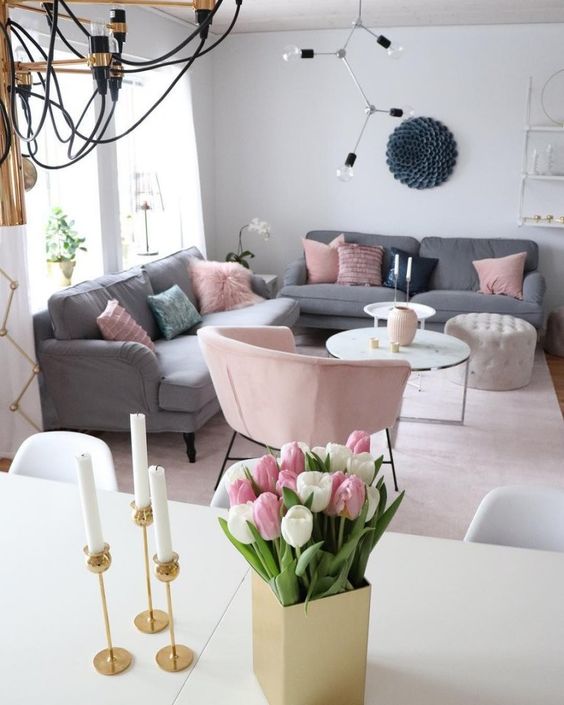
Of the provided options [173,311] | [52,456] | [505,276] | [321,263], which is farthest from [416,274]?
[52,456]

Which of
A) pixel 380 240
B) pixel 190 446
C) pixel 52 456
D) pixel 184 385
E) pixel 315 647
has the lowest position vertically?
pixel 190 446

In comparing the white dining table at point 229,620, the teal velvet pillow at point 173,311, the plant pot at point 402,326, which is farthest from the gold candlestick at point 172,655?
the teal velvet pillow at point 173,311

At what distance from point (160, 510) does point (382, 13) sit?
5.25 m

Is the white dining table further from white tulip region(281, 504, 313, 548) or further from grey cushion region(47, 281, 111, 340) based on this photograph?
grey cushion region(47, 281, 111, 340)

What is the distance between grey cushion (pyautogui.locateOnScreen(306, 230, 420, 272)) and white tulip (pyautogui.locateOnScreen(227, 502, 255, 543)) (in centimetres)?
534

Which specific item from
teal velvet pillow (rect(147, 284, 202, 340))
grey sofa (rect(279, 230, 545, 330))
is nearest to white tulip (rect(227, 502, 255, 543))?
teal velvet pillow (rect(147, 284, 202, 340))

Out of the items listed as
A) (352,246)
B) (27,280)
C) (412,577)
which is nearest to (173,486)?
(27,280)

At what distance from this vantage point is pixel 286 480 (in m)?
1.09

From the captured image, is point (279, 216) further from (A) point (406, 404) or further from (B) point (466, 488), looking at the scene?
(B) point (466, 488)

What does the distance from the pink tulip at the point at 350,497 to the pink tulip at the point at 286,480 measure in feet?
0.23

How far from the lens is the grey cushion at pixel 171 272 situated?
492cm

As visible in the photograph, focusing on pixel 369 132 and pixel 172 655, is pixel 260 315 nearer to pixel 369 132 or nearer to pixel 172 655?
pixel 369 132

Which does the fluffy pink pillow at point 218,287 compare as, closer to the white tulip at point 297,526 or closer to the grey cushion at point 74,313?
the grey cushion at point 74,313

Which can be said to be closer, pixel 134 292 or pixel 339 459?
pixel 339 459
